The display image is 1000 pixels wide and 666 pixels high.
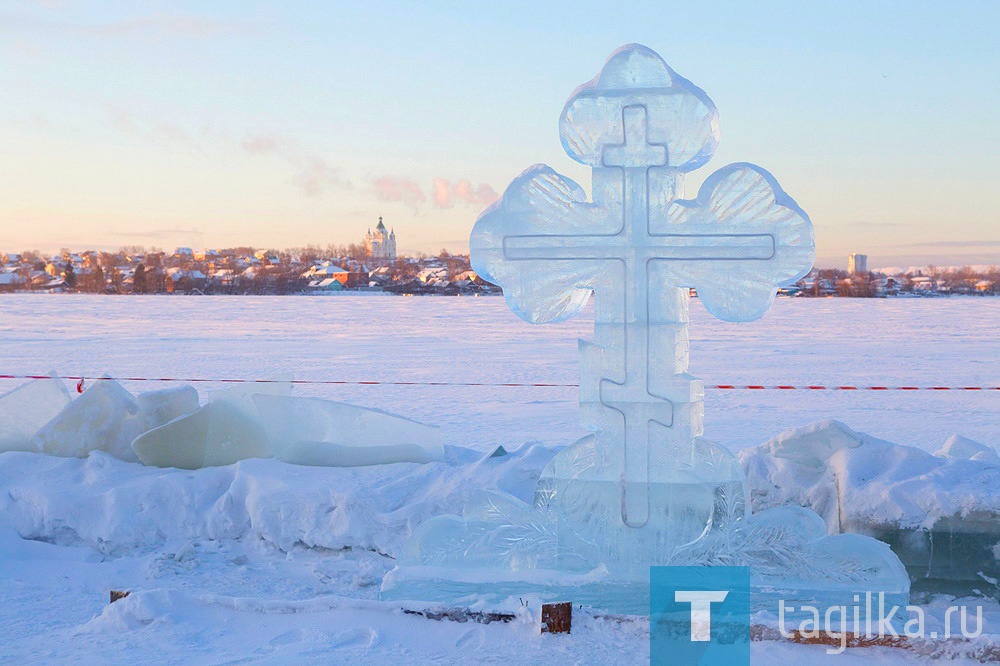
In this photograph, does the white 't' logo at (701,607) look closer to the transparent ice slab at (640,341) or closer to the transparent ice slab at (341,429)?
the transparent ice slab at (640,341)

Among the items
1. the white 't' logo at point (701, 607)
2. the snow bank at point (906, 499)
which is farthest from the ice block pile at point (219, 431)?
the white 't' logo at point (701, 607)

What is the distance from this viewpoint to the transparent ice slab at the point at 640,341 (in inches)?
162

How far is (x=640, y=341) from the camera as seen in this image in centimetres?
419

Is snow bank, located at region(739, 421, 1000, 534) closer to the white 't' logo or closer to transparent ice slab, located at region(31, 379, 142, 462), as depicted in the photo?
the white 't' logo

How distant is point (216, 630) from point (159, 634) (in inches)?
8.1

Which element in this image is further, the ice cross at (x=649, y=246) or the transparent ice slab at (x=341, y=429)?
the transparent ice slab at (x=341, y=429)

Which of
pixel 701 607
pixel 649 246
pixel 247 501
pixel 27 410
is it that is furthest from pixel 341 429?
pixel 701 607

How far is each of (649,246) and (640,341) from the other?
41cm

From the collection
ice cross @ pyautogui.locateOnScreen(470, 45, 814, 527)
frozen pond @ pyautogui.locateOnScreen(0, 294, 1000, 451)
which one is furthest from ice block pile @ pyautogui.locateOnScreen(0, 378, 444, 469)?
ice cross @ pyautogui.locateOnScreen(470, 45, 814, 527)

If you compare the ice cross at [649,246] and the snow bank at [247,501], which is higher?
the ice cross at [649,246]

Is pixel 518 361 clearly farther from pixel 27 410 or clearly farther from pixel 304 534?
pixel 304 534

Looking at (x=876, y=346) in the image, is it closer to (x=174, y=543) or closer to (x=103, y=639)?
(x=174, y=543)

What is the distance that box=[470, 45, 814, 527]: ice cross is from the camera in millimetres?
4141

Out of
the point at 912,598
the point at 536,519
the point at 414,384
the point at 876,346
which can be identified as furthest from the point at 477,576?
the point at 876,346
